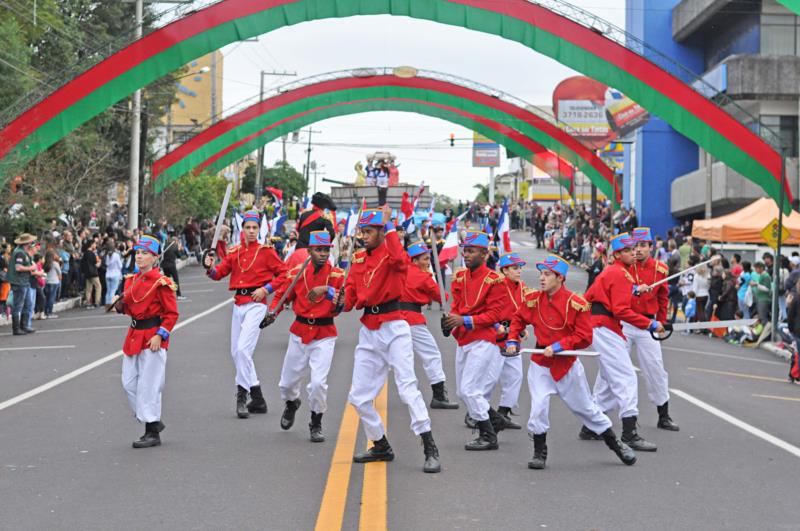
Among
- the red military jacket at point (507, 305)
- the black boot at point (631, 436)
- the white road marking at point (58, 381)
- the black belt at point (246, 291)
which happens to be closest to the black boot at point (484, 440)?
the red military jacket at point (507, 305)

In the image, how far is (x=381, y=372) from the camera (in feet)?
31.0

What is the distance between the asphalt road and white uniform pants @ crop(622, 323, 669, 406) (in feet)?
1.23

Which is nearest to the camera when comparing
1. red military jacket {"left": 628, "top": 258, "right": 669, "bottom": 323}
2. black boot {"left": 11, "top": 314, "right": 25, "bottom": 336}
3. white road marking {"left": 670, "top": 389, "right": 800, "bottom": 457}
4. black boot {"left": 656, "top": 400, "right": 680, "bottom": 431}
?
white road marking {"left": 670, "top": 389, "right": 800, "bottom": 457}

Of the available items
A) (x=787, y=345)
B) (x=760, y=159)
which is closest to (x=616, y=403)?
(x=787, y=345)

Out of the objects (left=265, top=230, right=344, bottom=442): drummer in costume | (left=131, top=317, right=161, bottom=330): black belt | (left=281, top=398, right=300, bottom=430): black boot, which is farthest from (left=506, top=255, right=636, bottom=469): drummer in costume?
(left=131, top=317, right=161, bottom=330): black belt

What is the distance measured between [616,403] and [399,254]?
3.04 meters

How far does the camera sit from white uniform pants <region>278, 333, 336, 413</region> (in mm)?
10258

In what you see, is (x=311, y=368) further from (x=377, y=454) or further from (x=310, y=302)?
(x=377, y=454)

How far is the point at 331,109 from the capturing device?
5291 centimetres

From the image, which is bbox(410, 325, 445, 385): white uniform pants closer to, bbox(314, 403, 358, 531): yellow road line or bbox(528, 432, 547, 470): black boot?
bbox(314, 403, 358, 531): yellow road line

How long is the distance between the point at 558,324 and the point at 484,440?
1.23 meters

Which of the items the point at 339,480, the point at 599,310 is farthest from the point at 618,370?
the point at 339,480

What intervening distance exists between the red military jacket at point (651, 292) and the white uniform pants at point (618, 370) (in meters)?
0.89

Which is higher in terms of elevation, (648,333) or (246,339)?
(648,333)
